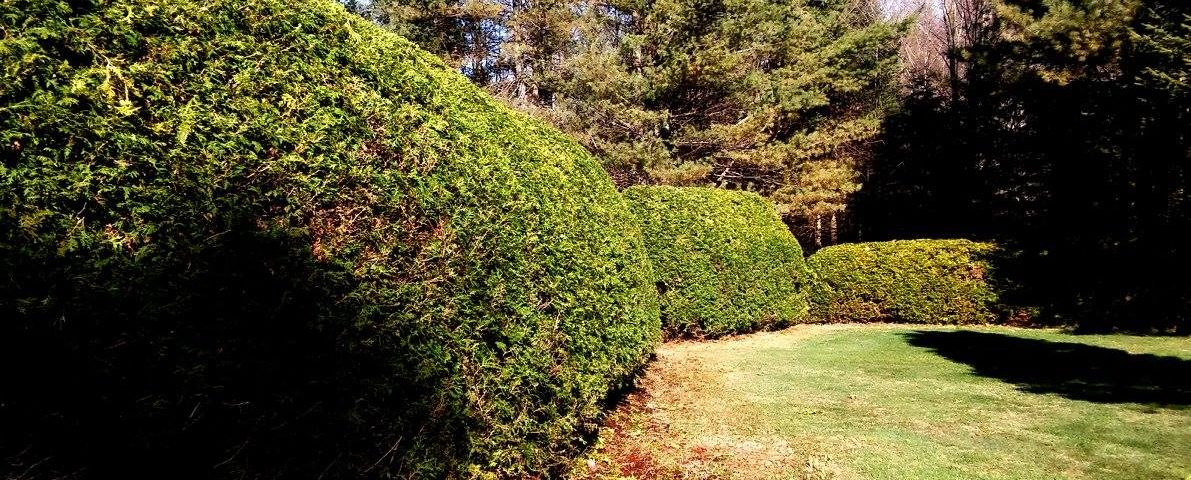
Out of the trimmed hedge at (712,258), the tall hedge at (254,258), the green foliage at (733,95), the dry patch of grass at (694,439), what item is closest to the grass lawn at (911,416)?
the dry patch of grass at (694,439)

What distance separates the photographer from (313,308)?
7.29ft

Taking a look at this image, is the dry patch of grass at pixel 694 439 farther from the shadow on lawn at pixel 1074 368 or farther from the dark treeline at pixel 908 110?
the dark treeline at pixel 908 110

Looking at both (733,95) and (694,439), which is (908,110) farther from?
(694,439)

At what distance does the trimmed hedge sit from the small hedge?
233cm

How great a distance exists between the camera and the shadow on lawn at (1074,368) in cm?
569

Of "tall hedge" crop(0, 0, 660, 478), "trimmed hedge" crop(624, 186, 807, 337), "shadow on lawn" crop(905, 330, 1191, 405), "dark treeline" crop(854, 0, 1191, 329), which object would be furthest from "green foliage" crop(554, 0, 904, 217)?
"tall hedge" crop(0, 0, 660, 478)

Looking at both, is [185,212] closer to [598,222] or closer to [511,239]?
[511,239]

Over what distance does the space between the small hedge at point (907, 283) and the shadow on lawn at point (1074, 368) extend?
112 inches

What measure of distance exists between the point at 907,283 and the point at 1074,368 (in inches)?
242

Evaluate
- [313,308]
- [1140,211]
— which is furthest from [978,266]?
[313,308]

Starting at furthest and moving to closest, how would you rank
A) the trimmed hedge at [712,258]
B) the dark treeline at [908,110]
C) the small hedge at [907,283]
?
the small hedge at [907,283]
the dark treeline at [908,110]
the trimmed hedge at [712,258]

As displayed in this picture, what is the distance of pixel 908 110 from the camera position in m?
23.0

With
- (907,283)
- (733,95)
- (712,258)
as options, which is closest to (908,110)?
(733,95)

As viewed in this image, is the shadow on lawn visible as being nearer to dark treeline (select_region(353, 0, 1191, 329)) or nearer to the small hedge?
the small hedge
